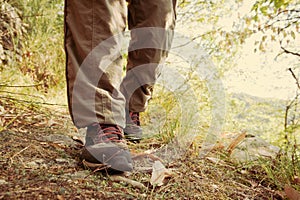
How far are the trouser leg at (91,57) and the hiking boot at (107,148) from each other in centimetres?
3

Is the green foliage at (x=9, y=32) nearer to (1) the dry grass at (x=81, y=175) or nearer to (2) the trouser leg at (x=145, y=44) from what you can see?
(1) the dry grass at (x=81, y=175)

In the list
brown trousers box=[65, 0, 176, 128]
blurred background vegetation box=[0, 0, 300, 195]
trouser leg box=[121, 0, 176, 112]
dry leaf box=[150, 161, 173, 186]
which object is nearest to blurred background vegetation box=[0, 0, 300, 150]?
blurred background vegetation box=[0, 0, 300, 195]

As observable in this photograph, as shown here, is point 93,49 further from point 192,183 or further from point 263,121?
point 263,121

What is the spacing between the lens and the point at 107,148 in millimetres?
934

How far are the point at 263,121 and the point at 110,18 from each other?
2.52m

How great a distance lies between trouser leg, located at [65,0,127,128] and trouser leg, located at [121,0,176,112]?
30cm

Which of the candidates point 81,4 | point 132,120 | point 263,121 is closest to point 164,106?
point 132,120

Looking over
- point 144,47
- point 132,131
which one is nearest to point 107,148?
point 132,131

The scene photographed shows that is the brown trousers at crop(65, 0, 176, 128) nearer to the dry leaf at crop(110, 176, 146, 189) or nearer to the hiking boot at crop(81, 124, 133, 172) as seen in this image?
the hiking boot at crop(81, 124, 133, 172)

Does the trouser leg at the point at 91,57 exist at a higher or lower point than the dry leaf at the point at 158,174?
higher

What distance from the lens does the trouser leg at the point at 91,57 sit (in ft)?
3.22

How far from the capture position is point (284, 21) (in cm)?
195

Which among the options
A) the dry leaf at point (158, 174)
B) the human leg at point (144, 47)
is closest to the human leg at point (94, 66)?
the dry leaf at point (158, 174)

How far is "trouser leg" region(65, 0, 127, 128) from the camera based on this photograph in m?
0.98
